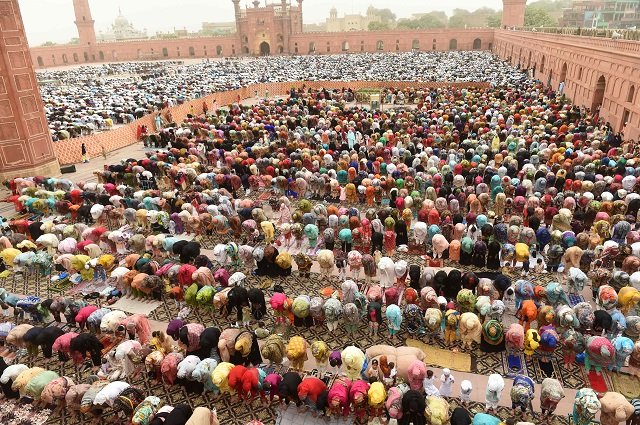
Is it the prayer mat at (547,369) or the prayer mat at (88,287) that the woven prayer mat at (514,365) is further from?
the prayer mat at (88,287)

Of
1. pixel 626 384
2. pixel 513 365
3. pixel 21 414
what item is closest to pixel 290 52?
pixel 513 365

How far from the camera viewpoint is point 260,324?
8562mm

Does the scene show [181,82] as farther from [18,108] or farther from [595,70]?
[595,70]

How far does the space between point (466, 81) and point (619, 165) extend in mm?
22895

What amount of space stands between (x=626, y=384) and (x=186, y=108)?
87.7ft

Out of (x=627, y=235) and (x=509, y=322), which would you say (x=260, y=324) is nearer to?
(x=509, y=322)

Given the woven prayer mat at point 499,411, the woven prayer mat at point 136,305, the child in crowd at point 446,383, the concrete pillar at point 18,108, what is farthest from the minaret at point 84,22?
the woven prayer mat at point 499,411

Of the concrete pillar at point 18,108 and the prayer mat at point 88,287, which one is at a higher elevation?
the concrete pillar at point 18,108

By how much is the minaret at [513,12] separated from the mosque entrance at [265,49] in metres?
37.9

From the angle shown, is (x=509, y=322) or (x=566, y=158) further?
(x=566, y=158)

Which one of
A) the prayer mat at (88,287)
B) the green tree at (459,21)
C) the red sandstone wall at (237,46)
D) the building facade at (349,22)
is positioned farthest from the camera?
the building facade at (349,22)

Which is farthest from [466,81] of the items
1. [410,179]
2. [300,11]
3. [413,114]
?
[300,11]

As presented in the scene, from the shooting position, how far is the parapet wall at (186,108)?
19.9 m

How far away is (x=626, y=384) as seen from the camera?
6820 millimetres
